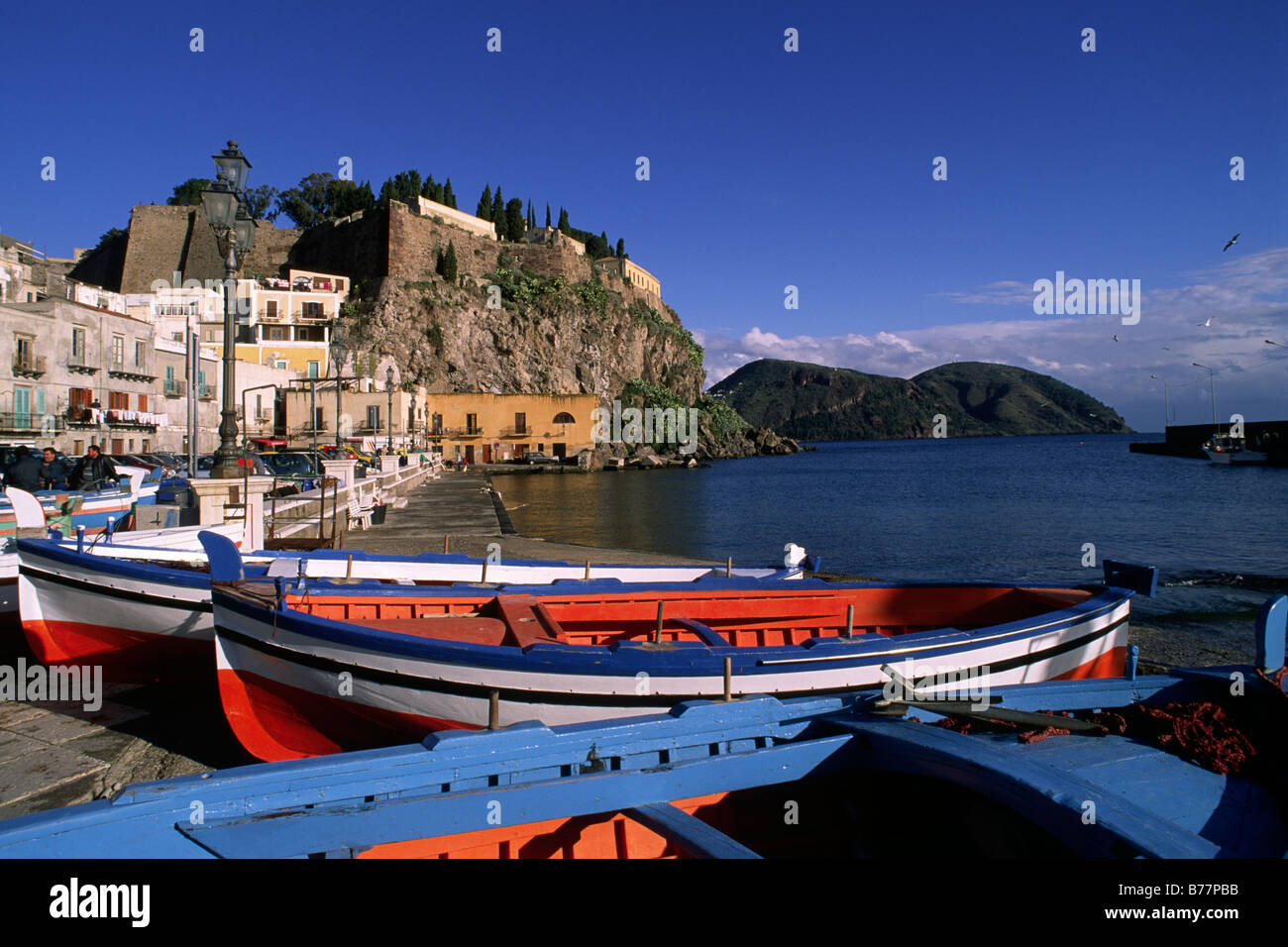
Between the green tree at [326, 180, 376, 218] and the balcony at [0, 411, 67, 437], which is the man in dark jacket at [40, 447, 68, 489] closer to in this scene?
the balcony at [0, 411, 67, 437]

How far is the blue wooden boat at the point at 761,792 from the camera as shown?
279cm

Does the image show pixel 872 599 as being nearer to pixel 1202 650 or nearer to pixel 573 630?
pixel 573 630

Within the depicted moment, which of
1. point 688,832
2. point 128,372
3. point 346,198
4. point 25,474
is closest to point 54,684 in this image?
point 25,474

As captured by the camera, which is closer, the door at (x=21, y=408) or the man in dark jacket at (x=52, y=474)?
the man in dark jacket at (x=52, y=474)

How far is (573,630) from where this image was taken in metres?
7.14

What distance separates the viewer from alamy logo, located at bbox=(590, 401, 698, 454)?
7588cm

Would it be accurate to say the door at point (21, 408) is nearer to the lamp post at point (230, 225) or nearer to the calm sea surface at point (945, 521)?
the calm sea surface at point (945, 521)

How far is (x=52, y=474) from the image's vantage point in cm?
1562

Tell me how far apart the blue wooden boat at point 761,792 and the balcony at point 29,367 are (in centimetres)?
3568

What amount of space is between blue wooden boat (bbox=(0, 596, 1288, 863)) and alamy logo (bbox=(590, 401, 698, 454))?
6507 centimetres
